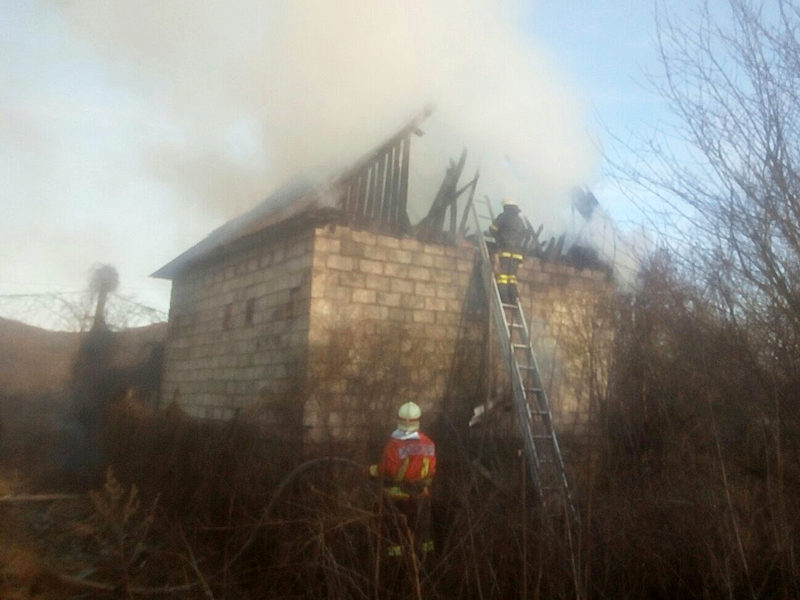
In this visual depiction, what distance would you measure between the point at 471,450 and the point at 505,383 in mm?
1264

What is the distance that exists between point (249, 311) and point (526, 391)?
13.6 feet

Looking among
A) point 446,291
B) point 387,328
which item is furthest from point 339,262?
point 446,291

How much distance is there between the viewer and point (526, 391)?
802 centimetres

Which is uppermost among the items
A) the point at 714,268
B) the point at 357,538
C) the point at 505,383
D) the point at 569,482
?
the point at 714,268

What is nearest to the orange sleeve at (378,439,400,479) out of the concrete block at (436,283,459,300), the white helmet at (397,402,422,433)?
the white helmet at (397,402,422,433)

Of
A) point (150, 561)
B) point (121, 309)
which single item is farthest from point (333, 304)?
point (121, 309)

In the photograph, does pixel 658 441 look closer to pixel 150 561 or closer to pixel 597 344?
pixel 597 344

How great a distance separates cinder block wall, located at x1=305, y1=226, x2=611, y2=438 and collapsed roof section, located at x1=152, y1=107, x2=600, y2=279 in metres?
0.19

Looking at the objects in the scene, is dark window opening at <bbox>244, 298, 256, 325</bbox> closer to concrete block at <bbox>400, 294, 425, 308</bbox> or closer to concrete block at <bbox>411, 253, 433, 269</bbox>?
concrete block at <bbox>400, 294, 425, 308</bbox>

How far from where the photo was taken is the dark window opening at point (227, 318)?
1070cm

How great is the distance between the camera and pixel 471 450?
8.15m

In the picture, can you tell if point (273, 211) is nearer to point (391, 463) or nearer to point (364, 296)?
point (364, 296)

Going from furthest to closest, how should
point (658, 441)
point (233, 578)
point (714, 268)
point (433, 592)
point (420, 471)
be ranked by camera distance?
1. point (658, 441)
2. point (714, 268)
3. point (420, 471)
4. point (233, 578)
5. point (433, 592)

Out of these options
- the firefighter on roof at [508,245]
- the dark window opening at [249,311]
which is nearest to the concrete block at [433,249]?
the firefighter on roof at [508,245]
